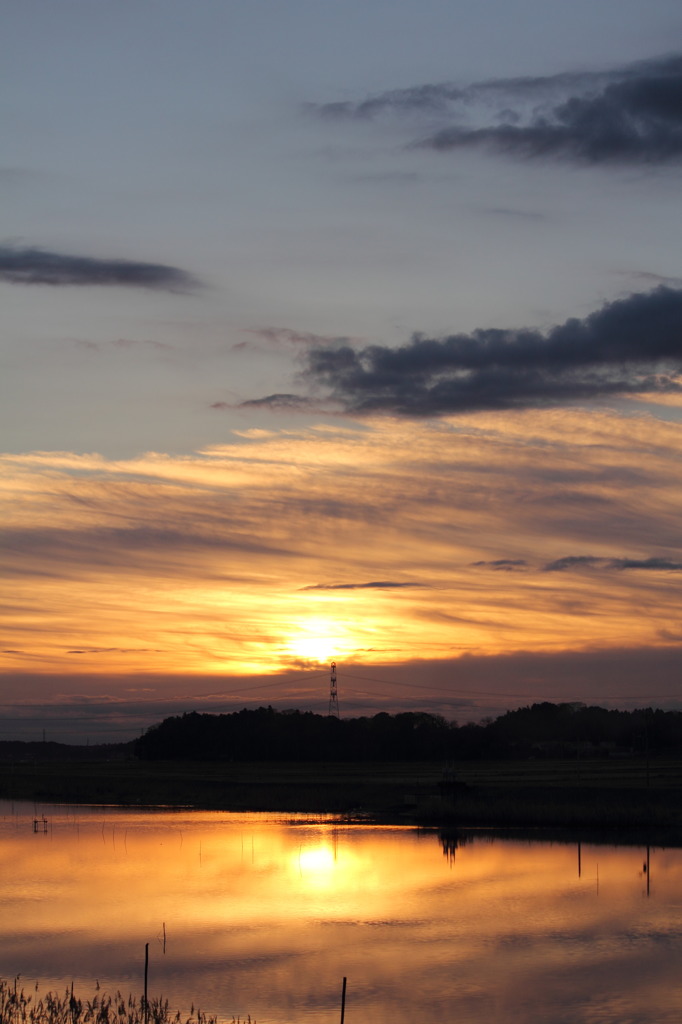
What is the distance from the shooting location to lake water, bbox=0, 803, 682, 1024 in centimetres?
2211

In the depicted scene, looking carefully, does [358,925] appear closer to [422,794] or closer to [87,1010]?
[87,1010]

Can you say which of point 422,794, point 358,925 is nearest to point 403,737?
point 422,794

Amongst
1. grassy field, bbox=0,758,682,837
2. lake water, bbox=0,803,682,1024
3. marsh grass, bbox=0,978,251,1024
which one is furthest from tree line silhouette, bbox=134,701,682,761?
marsh grass, bbox=0,978,251,1024

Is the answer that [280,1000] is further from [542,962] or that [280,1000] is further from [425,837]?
[425,837]

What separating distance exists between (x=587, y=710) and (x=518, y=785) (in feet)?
381

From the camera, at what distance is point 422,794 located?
67750 millimetres

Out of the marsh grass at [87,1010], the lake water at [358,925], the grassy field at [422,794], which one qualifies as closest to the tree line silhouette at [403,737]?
the grassy field at [422,794]

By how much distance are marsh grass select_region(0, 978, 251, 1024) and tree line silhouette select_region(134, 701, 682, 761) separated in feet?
378

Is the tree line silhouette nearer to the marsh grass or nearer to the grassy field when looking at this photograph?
the grassy field

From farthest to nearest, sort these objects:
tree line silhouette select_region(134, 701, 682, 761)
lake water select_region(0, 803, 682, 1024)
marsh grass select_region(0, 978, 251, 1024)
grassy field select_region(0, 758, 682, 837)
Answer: tree line silhouette select_region(134, 701, 682, 761), grassy field select_region(0, 758, 682, 837), lake water select_region(0, 803, 682, 1024), marsh grass select_region(0, 978, 251, 1024)

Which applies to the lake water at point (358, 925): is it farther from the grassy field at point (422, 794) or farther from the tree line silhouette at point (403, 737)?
the tree line silhouette at point (403, 737)

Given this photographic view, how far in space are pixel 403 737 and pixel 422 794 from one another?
8554 centimetres

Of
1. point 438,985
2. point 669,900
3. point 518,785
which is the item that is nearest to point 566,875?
point 669,900

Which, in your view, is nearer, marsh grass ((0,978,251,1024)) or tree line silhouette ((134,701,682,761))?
marsh grass ((0,978,251,1024))
